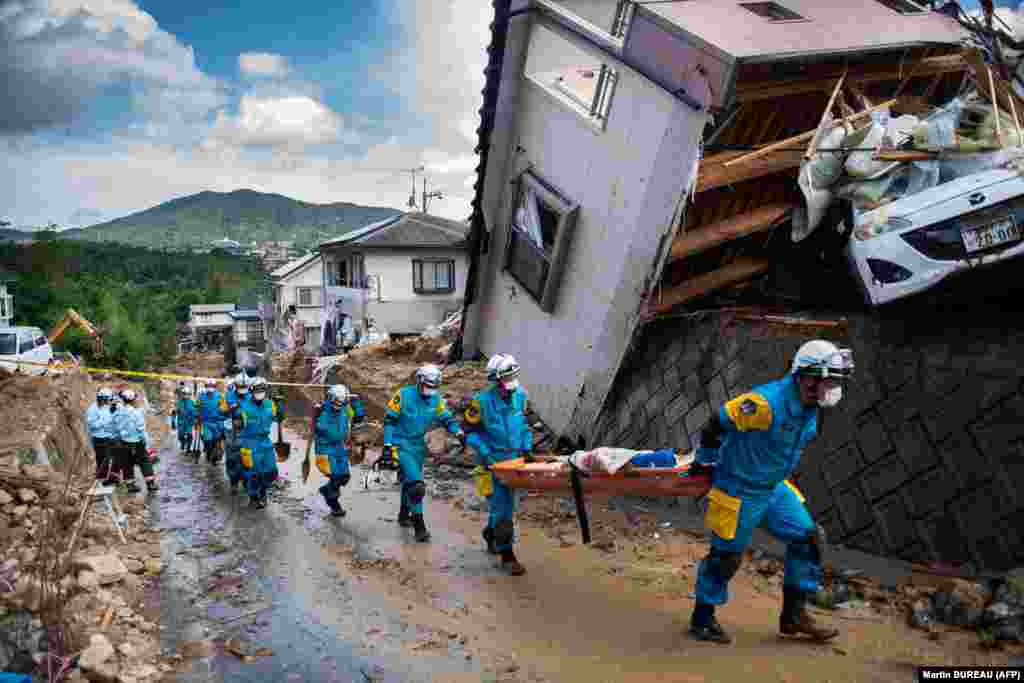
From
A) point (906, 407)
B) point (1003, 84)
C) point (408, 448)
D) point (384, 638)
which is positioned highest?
point (1003, 84)

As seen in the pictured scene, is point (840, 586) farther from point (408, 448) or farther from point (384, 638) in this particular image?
point (408, 448)

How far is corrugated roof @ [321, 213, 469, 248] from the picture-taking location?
31.7m

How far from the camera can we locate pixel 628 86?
8.98 m

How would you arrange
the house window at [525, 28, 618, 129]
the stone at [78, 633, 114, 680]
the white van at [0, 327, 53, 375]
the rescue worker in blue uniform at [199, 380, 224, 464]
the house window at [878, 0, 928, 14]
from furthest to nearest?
the white van at [0, 327, 53, 375] → the rescue worker in blue uniform at [199, 380, 224, 464] → the house window at [878, 0, 928, 14] → the house window at [525, 28, 618, 129] → the stone at [78, 633, 114, 680]

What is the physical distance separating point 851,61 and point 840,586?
19.3ft

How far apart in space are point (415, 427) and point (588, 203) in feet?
13.1

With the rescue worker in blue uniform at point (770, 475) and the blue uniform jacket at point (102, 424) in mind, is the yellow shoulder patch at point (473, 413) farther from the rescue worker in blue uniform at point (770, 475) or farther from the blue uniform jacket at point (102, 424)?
the blue uniform jacket at point (102, 424)

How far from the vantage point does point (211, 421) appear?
14609 millimetres

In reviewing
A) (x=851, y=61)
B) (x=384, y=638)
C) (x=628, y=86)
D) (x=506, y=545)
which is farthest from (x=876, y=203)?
(x=384, y=638)

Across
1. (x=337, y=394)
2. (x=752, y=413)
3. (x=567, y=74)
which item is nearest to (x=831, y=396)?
(x=752, y=413)

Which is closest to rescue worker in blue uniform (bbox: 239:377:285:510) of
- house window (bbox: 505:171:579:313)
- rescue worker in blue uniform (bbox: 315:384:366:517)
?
rescue worker in blue uniform (bbox: 315:384:366:517)

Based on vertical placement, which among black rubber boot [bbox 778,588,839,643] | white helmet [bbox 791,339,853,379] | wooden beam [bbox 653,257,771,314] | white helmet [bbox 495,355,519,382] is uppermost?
wooden beam [bbox 653,257,771,314]

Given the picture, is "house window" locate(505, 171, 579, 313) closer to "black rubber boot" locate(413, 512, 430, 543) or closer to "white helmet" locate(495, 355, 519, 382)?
"white helmet" locate(495, 355, 519, 382)

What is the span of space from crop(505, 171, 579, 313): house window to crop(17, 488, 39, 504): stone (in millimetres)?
6979
